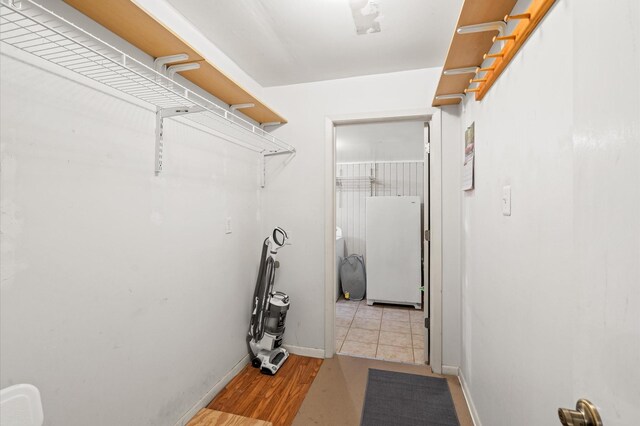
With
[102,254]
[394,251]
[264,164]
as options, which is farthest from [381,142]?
[102,254]

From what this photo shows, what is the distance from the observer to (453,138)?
223cm

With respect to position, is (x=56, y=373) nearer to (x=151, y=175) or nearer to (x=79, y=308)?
(x=79, y=308)

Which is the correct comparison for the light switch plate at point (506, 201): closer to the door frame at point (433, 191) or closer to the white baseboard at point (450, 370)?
the door frame at point (433, 191)

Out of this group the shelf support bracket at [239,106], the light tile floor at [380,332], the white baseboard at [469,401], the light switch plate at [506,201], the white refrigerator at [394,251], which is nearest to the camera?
the light switch plate at [506,201]

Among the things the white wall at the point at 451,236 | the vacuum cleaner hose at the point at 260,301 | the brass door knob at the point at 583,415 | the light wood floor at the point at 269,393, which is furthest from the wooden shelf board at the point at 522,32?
the light wood floor at the point at 269,393

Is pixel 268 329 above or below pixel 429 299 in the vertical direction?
below

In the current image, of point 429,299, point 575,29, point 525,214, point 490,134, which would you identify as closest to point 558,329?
point 525,214

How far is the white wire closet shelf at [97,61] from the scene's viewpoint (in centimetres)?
87

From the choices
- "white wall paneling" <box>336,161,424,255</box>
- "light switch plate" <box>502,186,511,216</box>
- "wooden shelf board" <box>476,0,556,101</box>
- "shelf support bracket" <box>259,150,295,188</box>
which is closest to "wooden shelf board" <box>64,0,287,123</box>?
"shelf support bracket" <box>259,150,295,188</box>

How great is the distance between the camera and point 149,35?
1267 mm

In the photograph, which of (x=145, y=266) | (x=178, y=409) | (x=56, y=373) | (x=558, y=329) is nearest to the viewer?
(x=558, y=329)

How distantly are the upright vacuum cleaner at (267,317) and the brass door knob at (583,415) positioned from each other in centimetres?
190

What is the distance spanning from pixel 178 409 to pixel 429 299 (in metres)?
1.92

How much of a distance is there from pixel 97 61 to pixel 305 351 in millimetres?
2386
